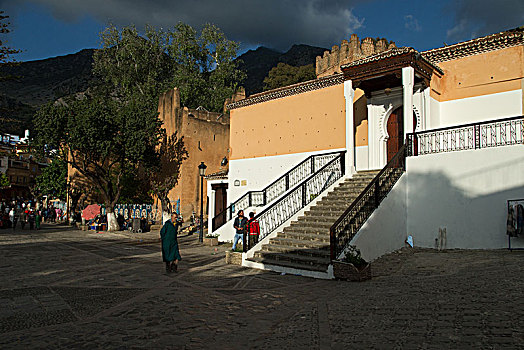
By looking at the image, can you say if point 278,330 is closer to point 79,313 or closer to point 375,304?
point 375,304

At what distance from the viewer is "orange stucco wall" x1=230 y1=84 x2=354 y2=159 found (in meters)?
18.1

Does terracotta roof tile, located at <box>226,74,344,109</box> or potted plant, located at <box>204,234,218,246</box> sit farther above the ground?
terracotta roof tile, located at <box>226,74,344,109</box>

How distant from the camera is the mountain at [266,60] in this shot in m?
109

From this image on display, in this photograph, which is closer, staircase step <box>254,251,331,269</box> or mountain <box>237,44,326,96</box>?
staircase step <box>254,251,331,269</box>

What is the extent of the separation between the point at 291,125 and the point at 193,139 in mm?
12040

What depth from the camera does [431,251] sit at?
11.6 metres

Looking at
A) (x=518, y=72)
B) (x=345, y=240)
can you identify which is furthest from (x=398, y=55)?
(x=345, y=240)

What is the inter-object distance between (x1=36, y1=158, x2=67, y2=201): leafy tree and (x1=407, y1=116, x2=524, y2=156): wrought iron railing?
42686 millimetres

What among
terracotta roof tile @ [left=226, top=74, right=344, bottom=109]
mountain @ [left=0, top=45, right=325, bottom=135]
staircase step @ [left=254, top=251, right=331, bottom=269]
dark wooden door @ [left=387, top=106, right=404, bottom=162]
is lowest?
staircase step @ [left=254, top=251, right=331, bottom=269]

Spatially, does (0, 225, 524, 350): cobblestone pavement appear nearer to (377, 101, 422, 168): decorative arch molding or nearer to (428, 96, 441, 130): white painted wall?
(428, 96, 441, 130): white painted wall

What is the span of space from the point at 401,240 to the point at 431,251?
2.89 feet

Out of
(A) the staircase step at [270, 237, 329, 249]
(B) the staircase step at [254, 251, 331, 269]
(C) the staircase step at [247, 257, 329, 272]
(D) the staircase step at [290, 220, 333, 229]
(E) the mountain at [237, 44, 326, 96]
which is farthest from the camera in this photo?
(E) the mountain at [237, 44, 326, 96]

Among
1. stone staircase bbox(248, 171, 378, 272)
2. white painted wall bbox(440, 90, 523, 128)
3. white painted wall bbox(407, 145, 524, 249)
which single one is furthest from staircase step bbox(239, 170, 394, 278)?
white painted wall bbox(440, 90, 523, 128)

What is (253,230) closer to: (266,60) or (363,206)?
→ (363,206)
